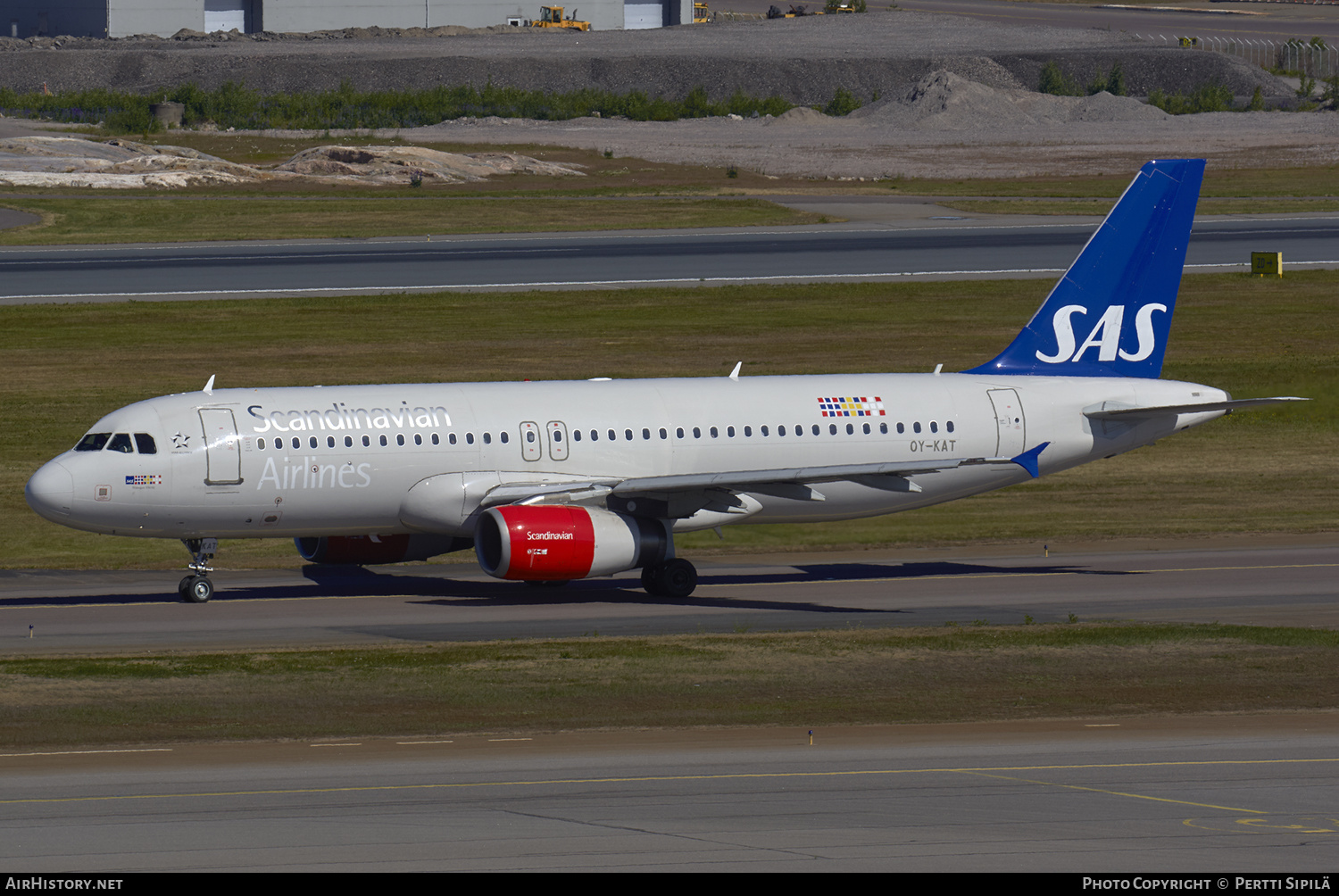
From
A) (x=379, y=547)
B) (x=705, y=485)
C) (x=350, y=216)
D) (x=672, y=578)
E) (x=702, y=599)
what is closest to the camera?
(x=705, y=485)

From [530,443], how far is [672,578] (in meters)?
4.10

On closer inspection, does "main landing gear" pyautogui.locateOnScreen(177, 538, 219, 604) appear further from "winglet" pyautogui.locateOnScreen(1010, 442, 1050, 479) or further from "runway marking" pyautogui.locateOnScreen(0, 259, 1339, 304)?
"runway marking" pyautogui.locateOnScreen(0, 259, 1339, 304)

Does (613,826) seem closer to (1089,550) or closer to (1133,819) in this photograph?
(1133,819)

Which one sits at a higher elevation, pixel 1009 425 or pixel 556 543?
pixel 1009 425

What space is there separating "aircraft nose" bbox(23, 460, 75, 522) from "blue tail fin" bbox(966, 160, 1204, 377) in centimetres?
2053

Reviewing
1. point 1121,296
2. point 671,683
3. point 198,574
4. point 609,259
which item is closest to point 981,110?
point 609,259

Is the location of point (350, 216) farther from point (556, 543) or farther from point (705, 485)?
point (556, 543)

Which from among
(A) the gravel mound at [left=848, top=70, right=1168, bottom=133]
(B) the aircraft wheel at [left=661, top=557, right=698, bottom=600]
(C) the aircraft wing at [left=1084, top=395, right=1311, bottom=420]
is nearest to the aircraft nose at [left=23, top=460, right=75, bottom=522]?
(B) the aircraft wheel at [left=661, top=557, right=698, bottom=600]

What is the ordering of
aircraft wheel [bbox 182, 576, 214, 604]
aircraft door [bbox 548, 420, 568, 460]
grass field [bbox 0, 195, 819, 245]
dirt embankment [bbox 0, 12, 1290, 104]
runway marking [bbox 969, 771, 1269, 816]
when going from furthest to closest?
dirt embankment [bbox 0, 12, 1290, 104] < grass field [bbox 0, 195, 819, 245] < aircraft door [bbox 548, 420, 568, 460] < aircraft wheel [bbox 182, 576, 214, 604] < runway marking [bbox 969, 771, 1269, 816]

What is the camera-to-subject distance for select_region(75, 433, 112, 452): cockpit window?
36.0 m

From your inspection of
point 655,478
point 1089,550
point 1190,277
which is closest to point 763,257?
point 1190,277

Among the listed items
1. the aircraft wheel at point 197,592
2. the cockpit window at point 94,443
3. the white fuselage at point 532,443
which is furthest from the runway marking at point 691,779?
the aircraft wheel at point 197,592

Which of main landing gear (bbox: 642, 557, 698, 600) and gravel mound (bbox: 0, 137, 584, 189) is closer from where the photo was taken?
main landing gear (bbox: 642, 557, 698, 600)

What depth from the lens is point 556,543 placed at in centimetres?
3575
